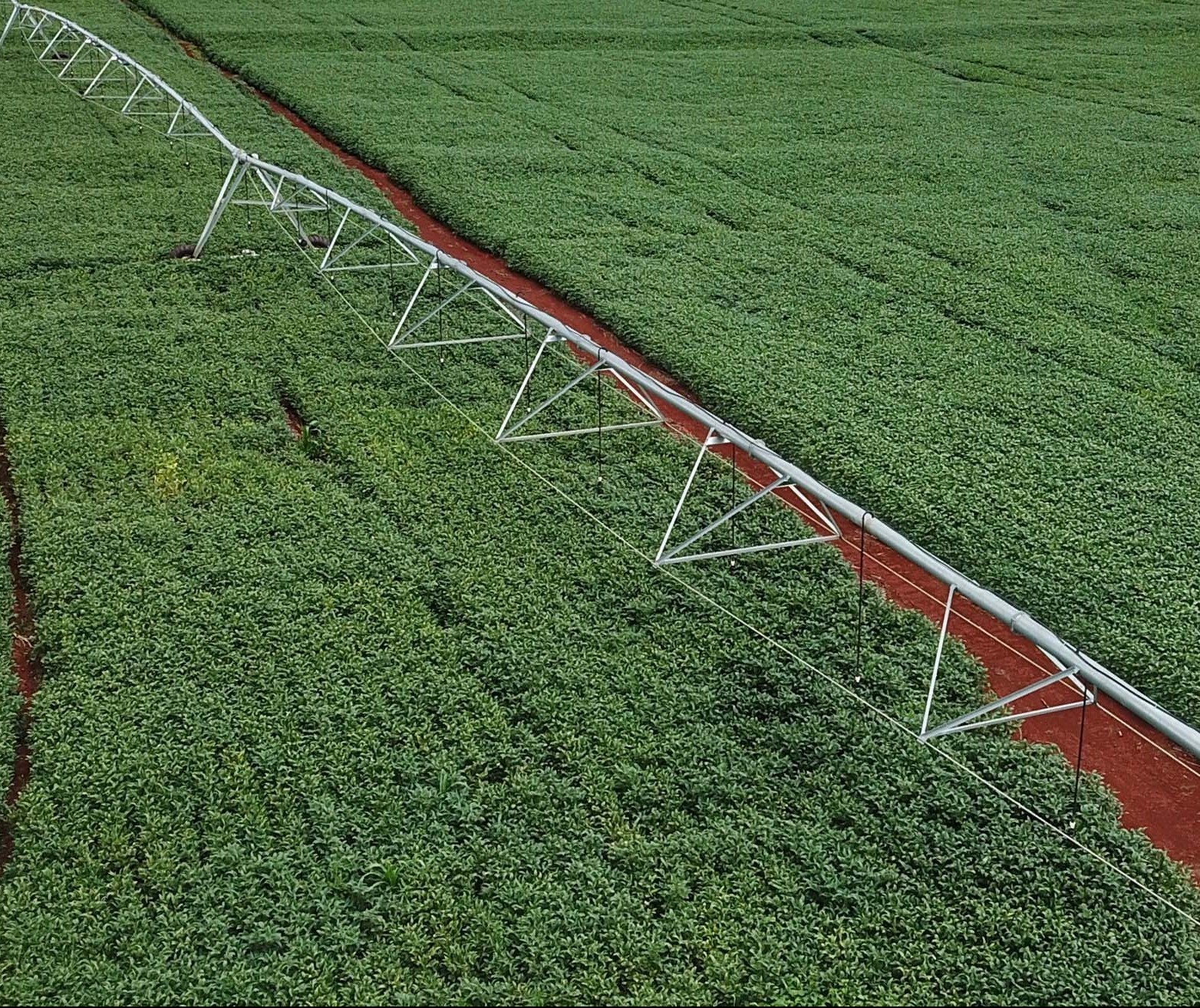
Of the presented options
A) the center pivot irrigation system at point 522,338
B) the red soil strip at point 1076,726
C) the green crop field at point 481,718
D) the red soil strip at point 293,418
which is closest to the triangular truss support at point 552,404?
the center pivot irrigation system at point 522,338

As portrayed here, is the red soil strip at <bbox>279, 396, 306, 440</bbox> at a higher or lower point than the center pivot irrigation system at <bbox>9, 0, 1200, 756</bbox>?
lower

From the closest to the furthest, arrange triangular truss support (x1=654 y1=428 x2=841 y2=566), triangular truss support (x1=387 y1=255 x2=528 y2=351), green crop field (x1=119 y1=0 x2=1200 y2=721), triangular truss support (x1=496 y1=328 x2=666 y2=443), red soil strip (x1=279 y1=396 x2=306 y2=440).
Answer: triangular truss support (x1=654 y1=428 x2=841 y2=566)
triangular truss support (x1=496 y1=328 x2=666 y2=443)
green crop field (x1=119 y1=0 x2=1200 y2=721)
red soil strip (x1=279 y1=396 x2=306 y2=440)
triangular truss support (x1=387 y1=255 x2=528 y2=351)

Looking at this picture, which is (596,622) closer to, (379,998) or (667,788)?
(667,788)

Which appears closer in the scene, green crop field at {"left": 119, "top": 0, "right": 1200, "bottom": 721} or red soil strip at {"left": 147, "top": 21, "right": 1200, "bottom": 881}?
red soil strip at {"left": 147, "top": 21, "right": 1200, "bottom": 881}

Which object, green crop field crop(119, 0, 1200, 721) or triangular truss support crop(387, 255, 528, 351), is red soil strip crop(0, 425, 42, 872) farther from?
green crop field crop(119, 0, 1200, 721)

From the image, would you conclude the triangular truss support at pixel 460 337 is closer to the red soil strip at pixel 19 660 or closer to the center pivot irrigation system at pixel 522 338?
the center pivot irrigation system at pixel 522 338

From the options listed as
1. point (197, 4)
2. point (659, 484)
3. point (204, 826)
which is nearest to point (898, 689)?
point (659, 484)

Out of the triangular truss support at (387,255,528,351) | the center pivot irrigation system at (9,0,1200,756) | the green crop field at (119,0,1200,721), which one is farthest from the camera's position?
the triangular truss support at (387,255,528,351)

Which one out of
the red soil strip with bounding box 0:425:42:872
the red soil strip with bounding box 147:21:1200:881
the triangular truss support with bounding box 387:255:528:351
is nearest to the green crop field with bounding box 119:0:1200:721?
the red soil strip with bounding box 147:21:1200:881
